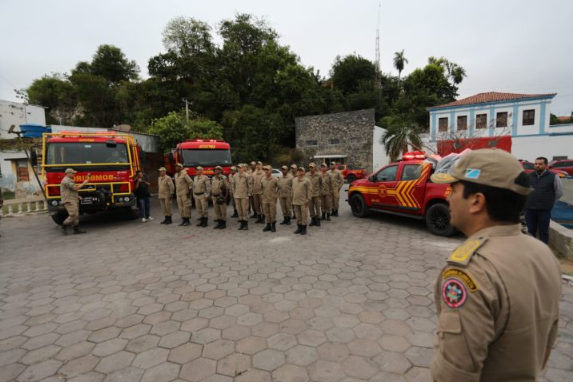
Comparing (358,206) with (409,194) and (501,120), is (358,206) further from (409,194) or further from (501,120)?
(501,120)

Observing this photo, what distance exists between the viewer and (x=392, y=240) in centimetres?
650

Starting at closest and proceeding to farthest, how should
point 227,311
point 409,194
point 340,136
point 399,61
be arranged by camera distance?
point 227,311 < point 409,194 < point 340,136 < point 399,61

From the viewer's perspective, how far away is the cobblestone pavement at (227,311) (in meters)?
2.60

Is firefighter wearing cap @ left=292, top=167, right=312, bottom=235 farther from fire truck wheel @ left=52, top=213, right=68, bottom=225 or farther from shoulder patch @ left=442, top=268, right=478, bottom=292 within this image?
fire truck wheel @ left=52, top=213, right=68, bottom=225

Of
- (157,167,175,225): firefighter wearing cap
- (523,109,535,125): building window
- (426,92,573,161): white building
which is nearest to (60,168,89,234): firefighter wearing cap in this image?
(157,167,175,225): firefighter wearing cap

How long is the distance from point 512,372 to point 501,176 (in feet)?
2.42

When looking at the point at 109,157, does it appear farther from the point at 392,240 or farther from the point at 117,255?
the point at 392,240

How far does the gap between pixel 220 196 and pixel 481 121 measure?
28.0m

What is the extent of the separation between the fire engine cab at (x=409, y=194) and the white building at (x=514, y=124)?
21.1 m

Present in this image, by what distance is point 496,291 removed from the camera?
3.38 ft

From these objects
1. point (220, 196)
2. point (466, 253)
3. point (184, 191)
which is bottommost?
point (220, 196)

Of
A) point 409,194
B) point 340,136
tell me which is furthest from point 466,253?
point 340,136

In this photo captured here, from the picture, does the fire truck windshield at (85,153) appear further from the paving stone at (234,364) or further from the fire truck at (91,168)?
the paving stone at (234,364)

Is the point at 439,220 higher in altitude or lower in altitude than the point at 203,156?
lower
